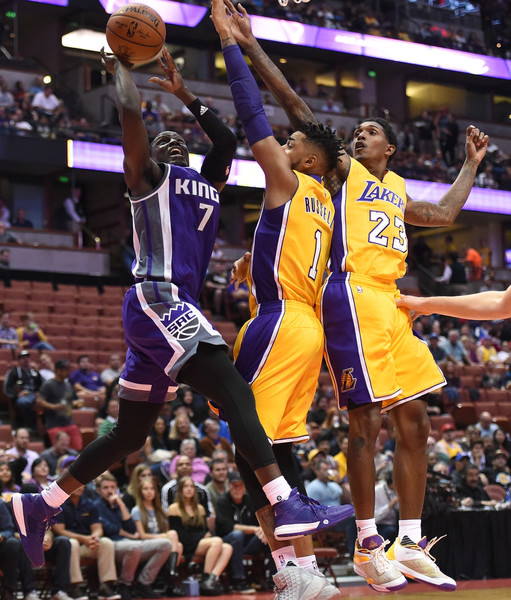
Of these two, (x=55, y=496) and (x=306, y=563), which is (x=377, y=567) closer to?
(x=306, y=563)

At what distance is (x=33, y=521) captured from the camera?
5.49 m

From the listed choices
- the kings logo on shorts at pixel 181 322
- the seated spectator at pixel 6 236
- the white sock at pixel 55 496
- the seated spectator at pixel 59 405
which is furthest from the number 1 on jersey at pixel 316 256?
the seated spectator at pixel 6 236

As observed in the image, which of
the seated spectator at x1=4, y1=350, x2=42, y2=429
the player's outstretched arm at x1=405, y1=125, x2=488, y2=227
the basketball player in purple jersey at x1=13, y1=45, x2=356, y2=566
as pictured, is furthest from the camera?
the seated spectator at x1=4, y1=350, x2=42, y2=429

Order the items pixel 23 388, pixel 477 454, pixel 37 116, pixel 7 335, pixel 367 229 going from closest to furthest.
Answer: pixel 367 229 < pixel 23 388 < pixel 477 454 < pixel 7 335 < pixel 37 116

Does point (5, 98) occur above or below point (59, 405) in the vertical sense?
above

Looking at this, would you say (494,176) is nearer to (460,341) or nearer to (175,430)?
(460,341)

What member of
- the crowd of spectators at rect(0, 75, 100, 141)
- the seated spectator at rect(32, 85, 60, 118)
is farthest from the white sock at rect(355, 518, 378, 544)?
the seated spectator at rect(32, 85, 60, 118)

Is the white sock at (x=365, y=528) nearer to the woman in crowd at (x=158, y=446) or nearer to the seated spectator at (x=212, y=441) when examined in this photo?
the woman in crowd at (x=158, y=446)

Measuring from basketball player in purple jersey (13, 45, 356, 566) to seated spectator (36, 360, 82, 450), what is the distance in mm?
7500

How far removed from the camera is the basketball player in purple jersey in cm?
470

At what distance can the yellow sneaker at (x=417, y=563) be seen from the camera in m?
5.55

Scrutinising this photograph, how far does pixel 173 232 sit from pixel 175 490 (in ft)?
21.3

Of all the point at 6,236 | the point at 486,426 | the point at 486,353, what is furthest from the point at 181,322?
the point at 6,236

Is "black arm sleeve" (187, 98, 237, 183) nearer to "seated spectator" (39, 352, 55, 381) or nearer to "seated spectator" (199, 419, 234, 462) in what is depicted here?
"seated spectator" (199, 419, 234, 462)
